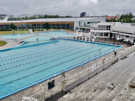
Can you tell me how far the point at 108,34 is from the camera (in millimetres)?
25625

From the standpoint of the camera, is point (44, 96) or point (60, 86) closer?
point (44, 96)

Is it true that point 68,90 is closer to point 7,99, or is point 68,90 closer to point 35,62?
point 7,99

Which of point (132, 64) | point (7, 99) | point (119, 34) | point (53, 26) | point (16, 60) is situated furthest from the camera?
point (53, 26)

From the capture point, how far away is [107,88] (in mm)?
7895

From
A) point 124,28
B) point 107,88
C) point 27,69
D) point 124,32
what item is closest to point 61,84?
point 107,88

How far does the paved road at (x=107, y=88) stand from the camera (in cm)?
687

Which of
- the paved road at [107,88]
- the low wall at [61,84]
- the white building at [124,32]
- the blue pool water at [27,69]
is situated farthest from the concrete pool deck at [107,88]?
the white building at [124,32]

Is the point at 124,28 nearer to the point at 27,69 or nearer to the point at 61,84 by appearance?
the point at 27,69

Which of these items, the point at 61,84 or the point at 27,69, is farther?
the point at 27,69

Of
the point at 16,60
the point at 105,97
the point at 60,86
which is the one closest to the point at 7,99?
the point at 60,86

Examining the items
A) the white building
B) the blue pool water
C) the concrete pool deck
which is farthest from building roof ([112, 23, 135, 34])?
the concrete pool deck

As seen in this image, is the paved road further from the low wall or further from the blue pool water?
the blue pool water

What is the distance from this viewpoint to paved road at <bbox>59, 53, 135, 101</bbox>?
22.5 feet

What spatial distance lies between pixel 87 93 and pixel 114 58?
23.2ft
